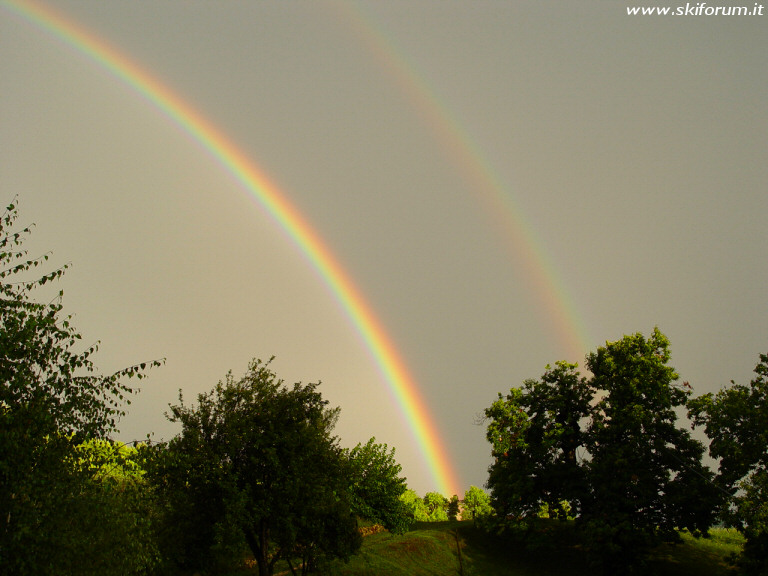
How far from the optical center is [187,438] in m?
33.2

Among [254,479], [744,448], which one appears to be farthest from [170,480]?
[744,448]

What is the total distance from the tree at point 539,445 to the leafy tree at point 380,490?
1025 centimetres

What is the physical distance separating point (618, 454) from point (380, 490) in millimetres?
21952

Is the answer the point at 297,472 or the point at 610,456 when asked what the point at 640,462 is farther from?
the point at 297,472

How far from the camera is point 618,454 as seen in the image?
180 ft

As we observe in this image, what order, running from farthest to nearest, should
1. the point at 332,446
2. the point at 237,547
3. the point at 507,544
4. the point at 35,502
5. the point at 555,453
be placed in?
the point at 507,544
the point at 555,453
the point at 332,446
the point at 237,547
the point at 35,502

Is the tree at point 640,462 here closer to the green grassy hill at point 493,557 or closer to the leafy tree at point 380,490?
the green grassy hill at point 493,557

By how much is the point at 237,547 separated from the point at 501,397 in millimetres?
38093

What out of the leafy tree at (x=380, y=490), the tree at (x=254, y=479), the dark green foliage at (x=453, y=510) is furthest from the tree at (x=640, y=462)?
the dark green foliage at (x=453, y=510)

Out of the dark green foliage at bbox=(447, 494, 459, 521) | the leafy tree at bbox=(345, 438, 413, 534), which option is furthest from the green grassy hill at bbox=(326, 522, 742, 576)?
the dark green foliage at bbox=(447, 494, 459, 521)

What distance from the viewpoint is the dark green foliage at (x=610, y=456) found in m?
54.0

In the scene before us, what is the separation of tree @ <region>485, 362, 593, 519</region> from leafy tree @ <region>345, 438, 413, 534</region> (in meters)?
10.3

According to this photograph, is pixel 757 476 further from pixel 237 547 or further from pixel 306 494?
pixel 237 547

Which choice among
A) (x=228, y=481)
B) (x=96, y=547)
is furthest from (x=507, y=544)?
(x=96, y=547)
